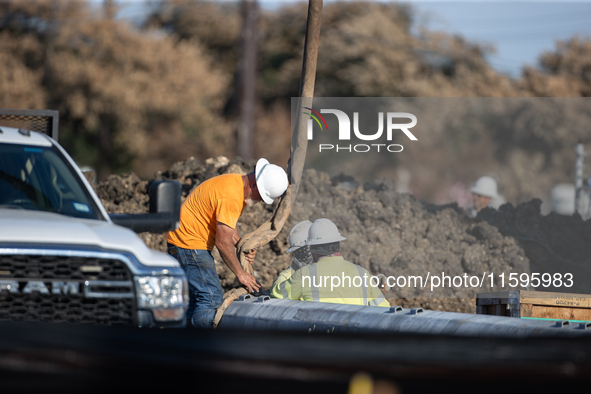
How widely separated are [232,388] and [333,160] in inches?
830

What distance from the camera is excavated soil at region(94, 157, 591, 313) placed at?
35.4ft

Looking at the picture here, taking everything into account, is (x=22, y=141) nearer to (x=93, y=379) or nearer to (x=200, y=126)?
(x=93, y=379)

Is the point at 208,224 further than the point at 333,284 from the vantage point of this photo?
Yes

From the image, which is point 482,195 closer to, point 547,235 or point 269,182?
point 547,235

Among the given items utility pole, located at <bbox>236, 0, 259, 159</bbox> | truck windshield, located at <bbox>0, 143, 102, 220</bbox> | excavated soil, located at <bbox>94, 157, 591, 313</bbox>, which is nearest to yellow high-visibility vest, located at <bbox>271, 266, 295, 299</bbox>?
truck windshield, located at <bbox>0, 143, 102, 220</bbox>

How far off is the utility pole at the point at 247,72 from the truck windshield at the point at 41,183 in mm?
14930

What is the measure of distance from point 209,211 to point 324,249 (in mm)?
1375

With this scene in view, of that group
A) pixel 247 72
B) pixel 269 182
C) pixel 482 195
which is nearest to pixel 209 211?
pixel 269 182

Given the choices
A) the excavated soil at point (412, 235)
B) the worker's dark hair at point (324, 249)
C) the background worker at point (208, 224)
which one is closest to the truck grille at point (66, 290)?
the background worker at point (208, 224)

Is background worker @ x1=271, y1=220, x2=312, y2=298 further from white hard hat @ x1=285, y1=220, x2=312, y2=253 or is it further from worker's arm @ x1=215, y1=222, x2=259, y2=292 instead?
worker's arm @ x1=215, y1=222, x2=259, y2=292

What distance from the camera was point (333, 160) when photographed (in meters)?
23.8

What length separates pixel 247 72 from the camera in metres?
20.1

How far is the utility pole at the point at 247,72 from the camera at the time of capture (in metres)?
20.1

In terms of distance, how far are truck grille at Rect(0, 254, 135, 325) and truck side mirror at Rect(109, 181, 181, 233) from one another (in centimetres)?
82
